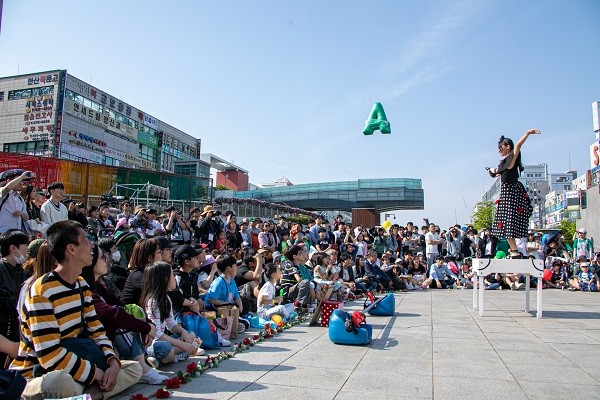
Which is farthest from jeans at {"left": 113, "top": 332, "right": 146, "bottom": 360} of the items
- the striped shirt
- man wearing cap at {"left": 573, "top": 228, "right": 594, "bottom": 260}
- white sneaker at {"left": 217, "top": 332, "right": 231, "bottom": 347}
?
man wearing cap at {"left": 573, "top": 228, "right": 594, "bottom": 260}

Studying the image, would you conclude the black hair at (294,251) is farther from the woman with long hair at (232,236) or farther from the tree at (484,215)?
the tree at (484,215)

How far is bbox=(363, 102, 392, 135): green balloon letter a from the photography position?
14797 mm

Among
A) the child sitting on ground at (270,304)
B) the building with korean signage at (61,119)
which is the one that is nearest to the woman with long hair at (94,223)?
the child sitting on ground at (270,304)

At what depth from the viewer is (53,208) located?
7.47 m

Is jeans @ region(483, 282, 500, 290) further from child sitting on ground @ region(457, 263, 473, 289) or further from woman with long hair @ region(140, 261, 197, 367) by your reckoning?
woman with long hair @ region(140, 261, 197, 367)

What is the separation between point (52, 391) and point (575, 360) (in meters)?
4.46

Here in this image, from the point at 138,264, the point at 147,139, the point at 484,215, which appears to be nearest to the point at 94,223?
the point at 138,264

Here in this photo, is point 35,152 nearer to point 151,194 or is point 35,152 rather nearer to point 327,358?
point 151,194

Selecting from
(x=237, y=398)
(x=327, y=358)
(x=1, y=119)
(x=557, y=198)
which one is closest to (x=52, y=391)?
(x=237, y=398)

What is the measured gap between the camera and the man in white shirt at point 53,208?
7.40 meters

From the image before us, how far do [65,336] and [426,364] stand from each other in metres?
3.09

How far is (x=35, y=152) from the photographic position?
4150cm

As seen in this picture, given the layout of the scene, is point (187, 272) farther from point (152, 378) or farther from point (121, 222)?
point (121, 222)

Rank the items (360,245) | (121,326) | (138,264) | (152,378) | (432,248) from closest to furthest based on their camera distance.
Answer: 1. (121,326)
2. (152,378)
3. (138,264)
4. (360,245)
5. (432,248)
